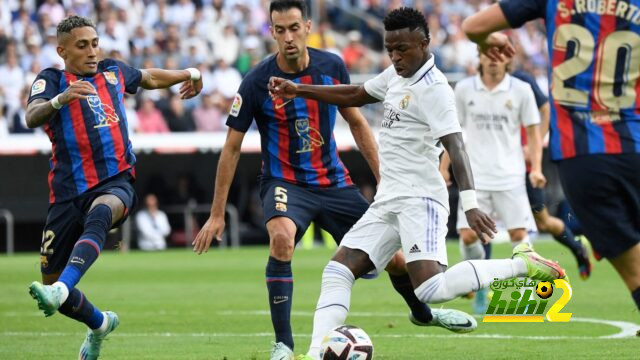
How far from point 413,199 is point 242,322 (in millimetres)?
4213

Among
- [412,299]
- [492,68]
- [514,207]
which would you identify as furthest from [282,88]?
[514,207]

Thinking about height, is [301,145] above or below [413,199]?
above

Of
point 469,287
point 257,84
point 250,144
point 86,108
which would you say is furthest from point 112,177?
point 250,144

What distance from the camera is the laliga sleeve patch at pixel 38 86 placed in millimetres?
9281

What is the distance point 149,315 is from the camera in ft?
42.6

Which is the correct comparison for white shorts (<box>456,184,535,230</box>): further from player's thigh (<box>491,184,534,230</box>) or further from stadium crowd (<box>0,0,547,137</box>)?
stadium crowd (<box>0,0,547,137</box>)

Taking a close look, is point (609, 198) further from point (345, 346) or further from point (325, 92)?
point (325, 92)

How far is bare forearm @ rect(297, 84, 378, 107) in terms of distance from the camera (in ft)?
28.7

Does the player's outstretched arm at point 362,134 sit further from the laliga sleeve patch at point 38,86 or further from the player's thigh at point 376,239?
the laliga sleeve patch at point 38,86

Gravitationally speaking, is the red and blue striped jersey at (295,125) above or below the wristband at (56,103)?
below

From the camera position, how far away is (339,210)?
31.0 ft

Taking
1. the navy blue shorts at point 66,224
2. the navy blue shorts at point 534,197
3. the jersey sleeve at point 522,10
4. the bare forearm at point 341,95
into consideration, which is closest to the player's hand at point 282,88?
the bare forearm at point 341,95

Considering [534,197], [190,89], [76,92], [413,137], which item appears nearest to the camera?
[413,137]

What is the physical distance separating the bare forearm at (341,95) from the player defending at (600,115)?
217 centimetres
